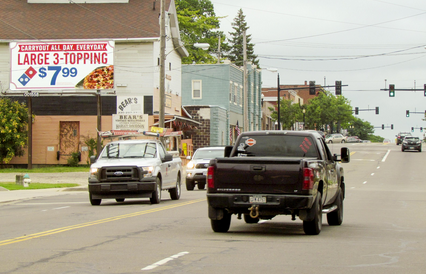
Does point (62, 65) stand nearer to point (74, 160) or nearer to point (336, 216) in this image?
point (74, 160)

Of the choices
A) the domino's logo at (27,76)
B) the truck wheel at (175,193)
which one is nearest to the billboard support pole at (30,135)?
the domino's logo at (27,76)

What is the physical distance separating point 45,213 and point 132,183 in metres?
2.63

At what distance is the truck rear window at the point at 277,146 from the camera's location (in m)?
12.6

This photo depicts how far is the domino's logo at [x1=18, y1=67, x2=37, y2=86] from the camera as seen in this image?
41.2 meters

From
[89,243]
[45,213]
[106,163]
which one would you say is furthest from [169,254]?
[106,163]

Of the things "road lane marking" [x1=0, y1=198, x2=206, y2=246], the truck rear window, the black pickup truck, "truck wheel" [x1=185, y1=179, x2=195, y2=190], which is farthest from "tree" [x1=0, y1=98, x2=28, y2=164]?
the black pickup truck

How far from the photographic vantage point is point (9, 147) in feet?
134

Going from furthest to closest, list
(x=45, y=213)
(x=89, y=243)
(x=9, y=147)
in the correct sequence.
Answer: (x=9, y=147), (x=45, y=213), (x=89, y=243)

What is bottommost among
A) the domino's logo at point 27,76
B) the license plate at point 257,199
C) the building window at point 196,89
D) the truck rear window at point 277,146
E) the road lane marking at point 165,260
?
the road lane marking at point 165,260

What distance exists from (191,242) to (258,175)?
1700 millimetres

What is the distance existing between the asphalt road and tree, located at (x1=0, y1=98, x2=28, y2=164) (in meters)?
22.4

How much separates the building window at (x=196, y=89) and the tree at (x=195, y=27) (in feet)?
48.9

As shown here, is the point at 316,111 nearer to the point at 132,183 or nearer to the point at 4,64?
the point at 4,64

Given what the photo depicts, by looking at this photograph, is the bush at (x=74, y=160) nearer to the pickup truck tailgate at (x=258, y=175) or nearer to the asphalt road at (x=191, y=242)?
the asphalt road at (x=191, y=242)
